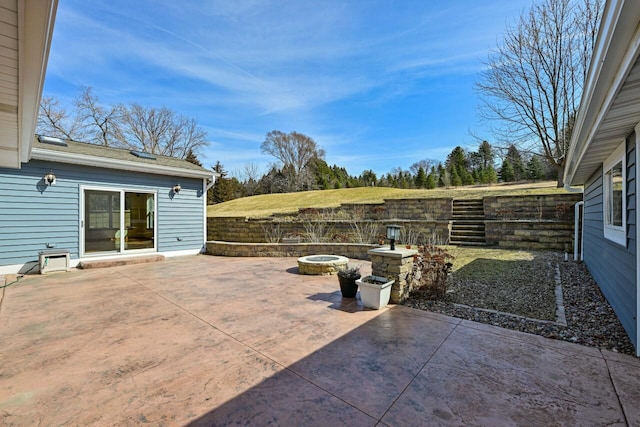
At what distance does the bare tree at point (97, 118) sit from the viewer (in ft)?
66.9

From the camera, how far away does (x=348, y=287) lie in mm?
4438

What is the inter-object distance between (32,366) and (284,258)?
19.7 feet

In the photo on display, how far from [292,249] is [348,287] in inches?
167

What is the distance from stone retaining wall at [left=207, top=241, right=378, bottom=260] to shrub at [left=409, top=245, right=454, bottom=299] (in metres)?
3.31

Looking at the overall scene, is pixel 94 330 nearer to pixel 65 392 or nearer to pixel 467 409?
pixel 65 392

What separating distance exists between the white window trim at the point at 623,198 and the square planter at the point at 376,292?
276 centimetres

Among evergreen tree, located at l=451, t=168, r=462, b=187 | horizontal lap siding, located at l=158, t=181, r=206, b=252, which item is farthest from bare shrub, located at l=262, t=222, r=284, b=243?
evergreen tree, located at l=451, t=168, r=462, b=187

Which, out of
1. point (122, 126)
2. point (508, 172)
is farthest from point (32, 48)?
point (508, 172)

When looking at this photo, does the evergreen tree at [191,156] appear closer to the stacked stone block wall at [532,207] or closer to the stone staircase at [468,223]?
the stone staircase at [468,223]

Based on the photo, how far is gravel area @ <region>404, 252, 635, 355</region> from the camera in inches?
122

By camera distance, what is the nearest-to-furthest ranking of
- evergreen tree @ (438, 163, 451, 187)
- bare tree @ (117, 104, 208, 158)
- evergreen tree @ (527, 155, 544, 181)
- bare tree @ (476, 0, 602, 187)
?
1. bare tree @ (476, 0, 602, 187)
2. evergreen tree @ (527, 155, 544, 181)
3. bare tree @ (117, 104, 208, 158)
4. evergreen tree @ (438, 163, 451, 187)

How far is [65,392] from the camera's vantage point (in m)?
2.15

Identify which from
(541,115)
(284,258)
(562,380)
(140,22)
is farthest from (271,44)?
(541,115)

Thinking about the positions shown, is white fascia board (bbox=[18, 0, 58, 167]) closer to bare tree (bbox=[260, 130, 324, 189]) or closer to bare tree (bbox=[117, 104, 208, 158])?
bare tree (bbox=[117, 104, 208, 158])
